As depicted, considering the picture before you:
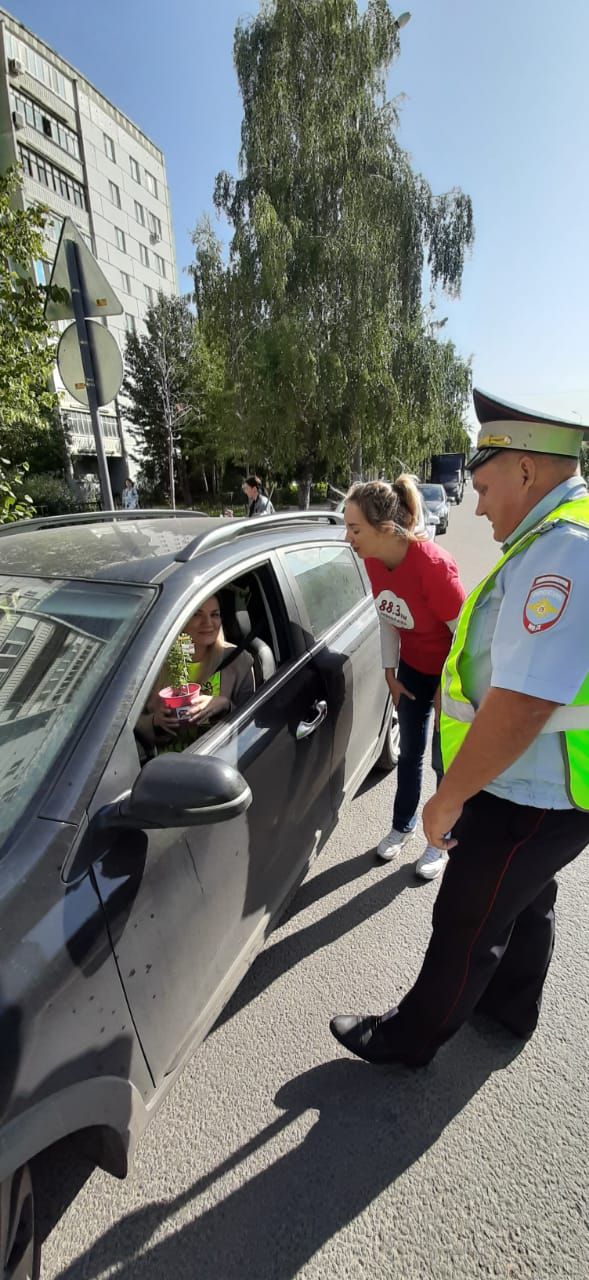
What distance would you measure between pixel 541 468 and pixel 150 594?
3.58ft

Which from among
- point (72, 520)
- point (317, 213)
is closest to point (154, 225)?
point (317, 213)

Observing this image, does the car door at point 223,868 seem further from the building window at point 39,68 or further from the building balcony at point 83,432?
the building window at point 39,68

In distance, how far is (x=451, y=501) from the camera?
3622 centimetres

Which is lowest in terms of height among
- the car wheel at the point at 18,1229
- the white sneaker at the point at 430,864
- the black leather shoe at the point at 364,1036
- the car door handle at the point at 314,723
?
the white sneaker at the point at 430,864

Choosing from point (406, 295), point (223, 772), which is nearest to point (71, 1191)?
point (223, 772)

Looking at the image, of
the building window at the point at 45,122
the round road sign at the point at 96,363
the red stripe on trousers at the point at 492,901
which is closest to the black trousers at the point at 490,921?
the red stripe on trousers at the point at 492,901

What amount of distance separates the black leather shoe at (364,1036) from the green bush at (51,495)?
21517 mm

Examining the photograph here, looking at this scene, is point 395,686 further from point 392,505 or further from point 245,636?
point 392,505

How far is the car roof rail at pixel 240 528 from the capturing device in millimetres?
1971

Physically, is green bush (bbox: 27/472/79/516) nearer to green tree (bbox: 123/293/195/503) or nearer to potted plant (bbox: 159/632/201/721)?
green tree (bbox: 123/293/195/503)

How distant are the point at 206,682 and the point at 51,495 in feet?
78.0

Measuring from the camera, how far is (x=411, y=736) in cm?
288

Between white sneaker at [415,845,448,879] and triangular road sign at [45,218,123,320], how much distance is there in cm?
356

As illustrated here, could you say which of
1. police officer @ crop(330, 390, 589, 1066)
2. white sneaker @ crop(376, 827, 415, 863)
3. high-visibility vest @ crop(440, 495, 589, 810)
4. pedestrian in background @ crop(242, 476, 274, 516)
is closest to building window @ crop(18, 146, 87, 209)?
pedestrian in background @ crop(242, 476, 274, 516)
